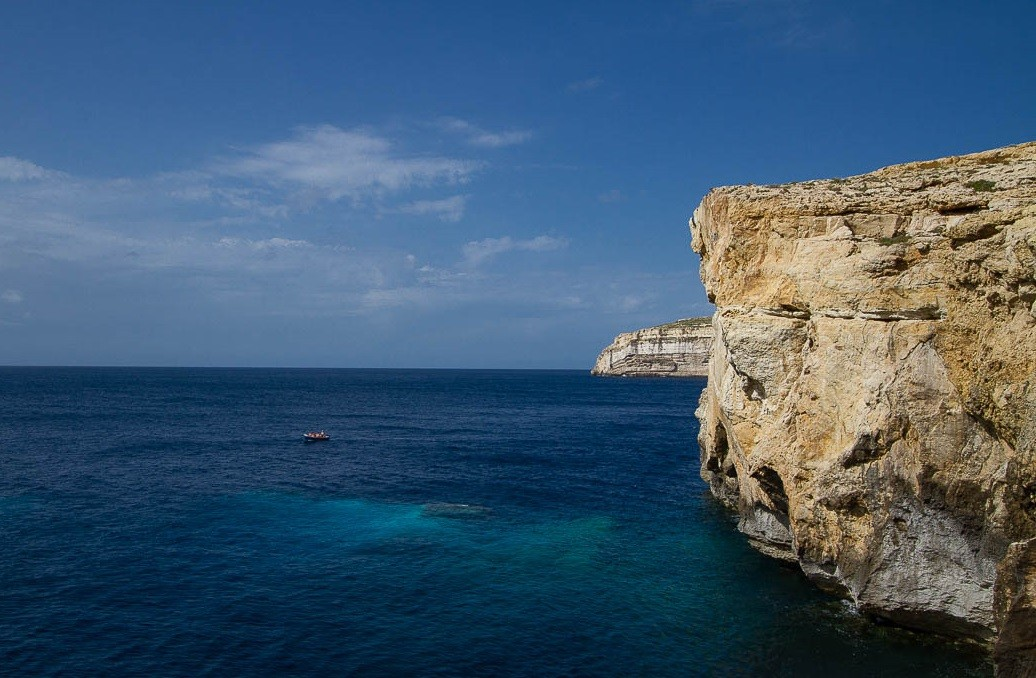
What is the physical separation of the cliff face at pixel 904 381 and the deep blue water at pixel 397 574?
2785mm

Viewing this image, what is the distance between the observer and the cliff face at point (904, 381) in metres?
20.8

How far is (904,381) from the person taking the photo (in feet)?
73.3

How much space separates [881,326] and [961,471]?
533 cm

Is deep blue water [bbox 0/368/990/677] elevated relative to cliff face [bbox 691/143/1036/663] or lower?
lower

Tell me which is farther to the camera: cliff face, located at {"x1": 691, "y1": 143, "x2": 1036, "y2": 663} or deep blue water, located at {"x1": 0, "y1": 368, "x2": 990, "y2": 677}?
deep blue water, located at {"x1": 0, "y1": 368, "x2": 990, "y2": 677}

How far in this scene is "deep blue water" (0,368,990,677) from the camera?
22.4m

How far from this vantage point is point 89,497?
42.5 meters

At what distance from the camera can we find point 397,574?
3019 cm

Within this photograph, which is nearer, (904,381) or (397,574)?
(904,381)

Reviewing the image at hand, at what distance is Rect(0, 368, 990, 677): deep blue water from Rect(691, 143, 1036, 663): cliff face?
2.78 meters

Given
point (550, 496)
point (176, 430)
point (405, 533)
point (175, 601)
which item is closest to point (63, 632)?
point (175, 601)

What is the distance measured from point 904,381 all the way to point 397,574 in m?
22.3

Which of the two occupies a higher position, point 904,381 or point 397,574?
point 904,381

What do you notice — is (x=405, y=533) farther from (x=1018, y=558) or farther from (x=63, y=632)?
(x=1018, y=558)
